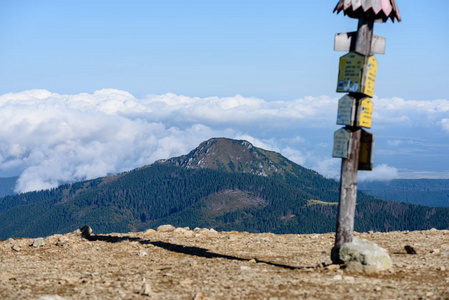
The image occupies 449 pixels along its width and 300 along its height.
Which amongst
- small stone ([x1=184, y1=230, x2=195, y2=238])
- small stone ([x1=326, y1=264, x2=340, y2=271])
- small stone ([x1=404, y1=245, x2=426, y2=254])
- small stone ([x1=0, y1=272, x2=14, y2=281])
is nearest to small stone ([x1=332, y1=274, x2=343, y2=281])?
small stone ([x1=326, y1=264, x2=340, y2=271])

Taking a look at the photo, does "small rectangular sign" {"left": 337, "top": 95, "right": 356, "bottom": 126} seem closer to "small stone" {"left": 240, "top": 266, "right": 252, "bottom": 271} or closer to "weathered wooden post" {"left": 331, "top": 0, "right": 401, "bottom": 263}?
"weathered wooden post" {"left": 331, "top": 0, "right": 401, "bottom": 263}

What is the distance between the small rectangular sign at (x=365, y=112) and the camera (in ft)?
54.4

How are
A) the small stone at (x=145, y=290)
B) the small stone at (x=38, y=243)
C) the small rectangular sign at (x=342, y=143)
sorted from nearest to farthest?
the small stone at (x=145, y=290) < the small rectangular sign at (x=342, y=143) < the small stone at (x=38, y=243)

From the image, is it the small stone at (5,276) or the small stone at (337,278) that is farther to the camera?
the small stone at (5,276)

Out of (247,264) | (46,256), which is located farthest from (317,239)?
(46,256)

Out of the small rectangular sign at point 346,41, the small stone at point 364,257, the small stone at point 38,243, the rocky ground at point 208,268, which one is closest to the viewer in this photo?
the rocky ground at point 208,268

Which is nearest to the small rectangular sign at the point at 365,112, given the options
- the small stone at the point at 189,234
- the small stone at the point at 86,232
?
the small stone at the point at 189,234

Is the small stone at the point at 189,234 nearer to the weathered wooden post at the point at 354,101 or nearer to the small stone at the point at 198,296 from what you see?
the weathered wooden post at the point at 354,101

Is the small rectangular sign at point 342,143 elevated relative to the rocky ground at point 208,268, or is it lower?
elevated

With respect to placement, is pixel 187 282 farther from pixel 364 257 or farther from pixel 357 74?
pixel 357 74

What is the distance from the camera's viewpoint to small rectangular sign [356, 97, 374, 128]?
653 inches

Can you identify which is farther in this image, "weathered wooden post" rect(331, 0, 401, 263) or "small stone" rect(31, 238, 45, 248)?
"small stone" rect(31, 238, 45, 248)

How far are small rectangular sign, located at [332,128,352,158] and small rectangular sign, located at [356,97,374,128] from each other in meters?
0.55

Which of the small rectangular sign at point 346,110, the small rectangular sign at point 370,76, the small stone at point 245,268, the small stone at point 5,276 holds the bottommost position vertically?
the small stone at point 5,276
